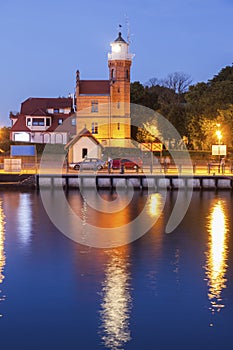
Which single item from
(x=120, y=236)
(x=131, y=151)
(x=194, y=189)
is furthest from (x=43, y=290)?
→ (x=131, y=151)

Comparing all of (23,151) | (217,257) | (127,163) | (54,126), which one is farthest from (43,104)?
(217,257)

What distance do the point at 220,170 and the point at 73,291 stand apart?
1723 inches

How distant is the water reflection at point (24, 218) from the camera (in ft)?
106

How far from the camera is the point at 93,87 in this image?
93.9m

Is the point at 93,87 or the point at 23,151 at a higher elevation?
the point at 93,87

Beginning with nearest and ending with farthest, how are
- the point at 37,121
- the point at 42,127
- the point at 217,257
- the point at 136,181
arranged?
the point at 217,257
the point at 136,181
the point at 42,127
the point at 37,121

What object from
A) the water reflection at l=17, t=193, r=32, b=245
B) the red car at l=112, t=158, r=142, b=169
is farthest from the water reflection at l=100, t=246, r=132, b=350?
the red car at l=112, t=158, r=142, b=169

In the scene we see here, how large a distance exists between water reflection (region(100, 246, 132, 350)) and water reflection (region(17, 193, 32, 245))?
7.98 meters

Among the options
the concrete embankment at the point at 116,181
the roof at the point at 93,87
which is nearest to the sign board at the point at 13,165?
the concrete embankment at the point at 116,181

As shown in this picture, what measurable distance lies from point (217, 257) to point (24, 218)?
17.0 m

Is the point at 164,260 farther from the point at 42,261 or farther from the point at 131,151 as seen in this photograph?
the point at 131,151

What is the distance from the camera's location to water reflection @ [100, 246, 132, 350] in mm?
16180

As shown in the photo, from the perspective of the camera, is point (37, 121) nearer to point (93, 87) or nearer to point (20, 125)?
point (20, 125)

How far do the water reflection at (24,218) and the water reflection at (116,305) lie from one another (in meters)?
7.98
